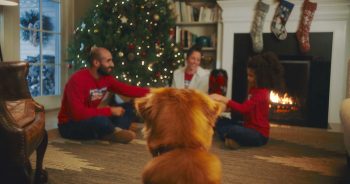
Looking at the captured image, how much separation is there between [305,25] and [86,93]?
2.72m

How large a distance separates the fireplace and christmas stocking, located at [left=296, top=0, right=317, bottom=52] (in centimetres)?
9

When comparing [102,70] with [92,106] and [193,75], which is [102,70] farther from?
[193,75]

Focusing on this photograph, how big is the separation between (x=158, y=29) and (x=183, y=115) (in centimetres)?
342

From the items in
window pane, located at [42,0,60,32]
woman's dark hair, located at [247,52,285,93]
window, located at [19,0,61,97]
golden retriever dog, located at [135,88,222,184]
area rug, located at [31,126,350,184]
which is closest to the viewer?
golden retriever dog, located at [135,88,222,184]

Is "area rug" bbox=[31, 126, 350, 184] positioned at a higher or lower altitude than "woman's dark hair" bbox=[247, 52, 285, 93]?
lower

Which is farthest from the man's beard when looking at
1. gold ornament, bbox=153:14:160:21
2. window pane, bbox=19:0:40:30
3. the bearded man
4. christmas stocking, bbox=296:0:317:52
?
christmas stocking, bbox=296:0:317:52

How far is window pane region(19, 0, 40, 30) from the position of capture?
13.8 feet

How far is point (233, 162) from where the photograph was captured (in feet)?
7.87

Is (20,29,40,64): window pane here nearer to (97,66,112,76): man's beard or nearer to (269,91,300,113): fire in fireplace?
(97,66,112,76): man's beard

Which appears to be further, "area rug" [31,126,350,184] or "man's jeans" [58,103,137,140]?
"man's jeans" [58,103,137,140]

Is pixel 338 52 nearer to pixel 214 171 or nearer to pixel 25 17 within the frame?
pixel 214 171

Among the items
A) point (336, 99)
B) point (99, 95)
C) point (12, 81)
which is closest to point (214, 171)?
point (12, 81)

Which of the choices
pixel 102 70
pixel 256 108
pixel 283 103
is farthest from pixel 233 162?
pixel 283 103

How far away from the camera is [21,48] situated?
423 cm
